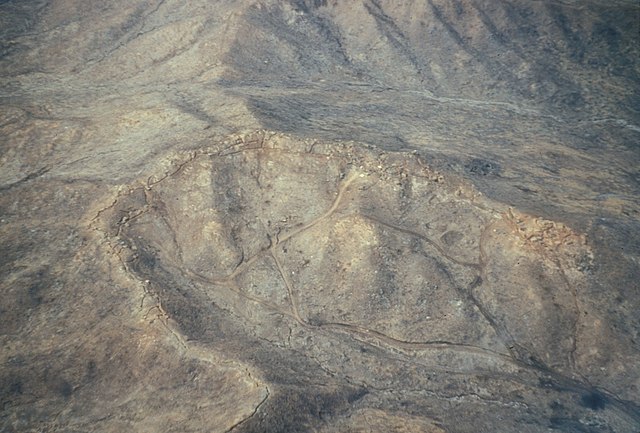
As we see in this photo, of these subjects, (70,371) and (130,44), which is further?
(130,44)

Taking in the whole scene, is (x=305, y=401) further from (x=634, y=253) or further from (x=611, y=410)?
(x=634, y=253)

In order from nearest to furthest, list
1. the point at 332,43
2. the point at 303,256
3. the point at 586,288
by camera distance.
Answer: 1. the point at 586,288
2. the point at 303,256
3. the point at 332,43

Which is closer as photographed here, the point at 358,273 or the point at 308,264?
the point at 358,273

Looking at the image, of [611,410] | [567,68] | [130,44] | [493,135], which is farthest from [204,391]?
[567,68]

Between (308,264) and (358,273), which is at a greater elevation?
(308,264)

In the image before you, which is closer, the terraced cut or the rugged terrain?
the rugged terrain
